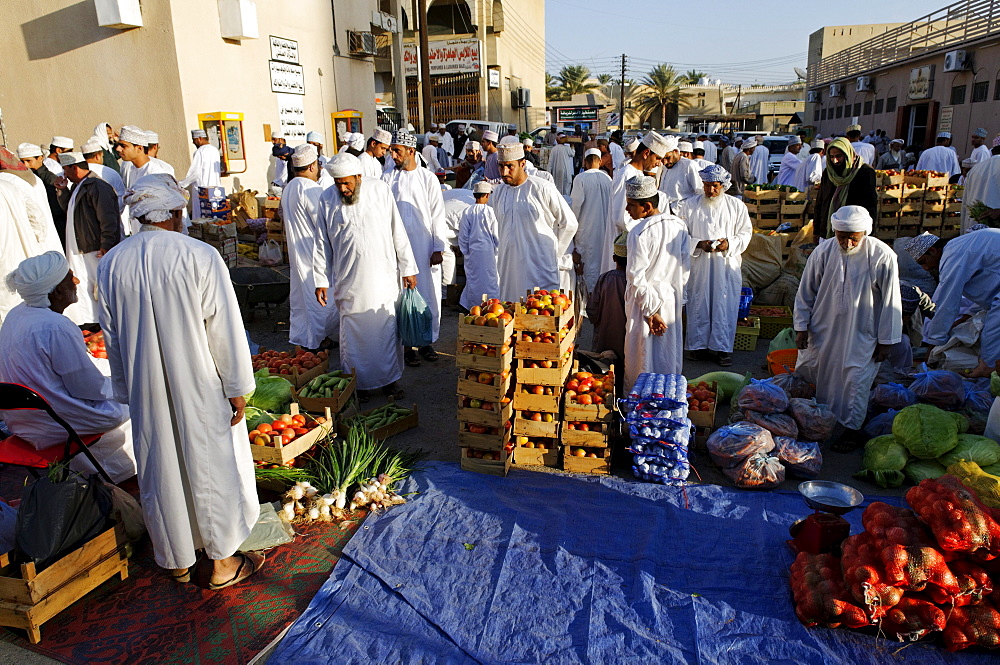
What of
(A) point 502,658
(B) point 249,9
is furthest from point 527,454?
(B) point 249,9

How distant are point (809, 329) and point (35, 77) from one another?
1406 cm

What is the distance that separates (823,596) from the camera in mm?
3215

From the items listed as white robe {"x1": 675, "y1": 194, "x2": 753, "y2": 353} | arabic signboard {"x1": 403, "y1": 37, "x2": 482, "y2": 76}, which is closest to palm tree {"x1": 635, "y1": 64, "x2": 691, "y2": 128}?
arabic signboard {"x1": 403, "y1": 37, "x2": 482, "y2": 76}

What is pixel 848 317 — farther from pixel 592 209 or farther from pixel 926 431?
pixel 592 209

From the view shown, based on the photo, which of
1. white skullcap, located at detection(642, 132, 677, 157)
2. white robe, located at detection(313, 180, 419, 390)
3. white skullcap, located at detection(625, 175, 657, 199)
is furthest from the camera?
white skullcap, located at detection(642, 132, 677, 157)

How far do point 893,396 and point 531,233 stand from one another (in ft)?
11.3

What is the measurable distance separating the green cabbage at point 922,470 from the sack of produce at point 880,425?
18.3 inches

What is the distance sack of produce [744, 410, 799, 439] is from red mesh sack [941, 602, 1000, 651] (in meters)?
1.95

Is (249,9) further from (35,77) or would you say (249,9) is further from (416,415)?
(416,415)

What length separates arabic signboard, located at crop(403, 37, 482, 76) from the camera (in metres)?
29.6

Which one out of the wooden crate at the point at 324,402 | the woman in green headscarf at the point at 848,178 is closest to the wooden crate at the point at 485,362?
the wooden crate at the point at 324,402

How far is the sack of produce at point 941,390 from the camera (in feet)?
17.1

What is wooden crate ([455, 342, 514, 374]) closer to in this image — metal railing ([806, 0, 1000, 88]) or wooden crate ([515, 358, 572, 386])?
wooden crate ([515, 358, 572, 386])

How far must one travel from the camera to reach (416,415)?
561 cm
